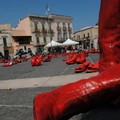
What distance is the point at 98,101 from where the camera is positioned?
1.74 m

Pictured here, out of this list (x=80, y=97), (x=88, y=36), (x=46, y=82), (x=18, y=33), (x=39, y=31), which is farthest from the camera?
(x=88, y=36)

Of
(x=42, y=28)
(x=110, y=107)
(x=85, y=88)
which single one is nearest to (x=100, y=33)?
(x=110, y=107)

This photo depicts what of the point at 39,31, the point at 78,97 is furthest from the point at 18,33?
the point at 78,97

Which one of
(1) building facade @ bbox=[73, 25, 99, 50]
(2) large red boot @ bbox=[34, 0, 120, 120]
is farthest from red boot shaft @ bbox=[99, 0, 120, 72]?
(1) building facade @ bbox=[73, 25, 99, 50]

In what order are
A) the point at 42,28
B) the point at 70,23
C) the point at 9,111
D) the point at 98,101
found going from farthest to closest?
1. the point at 70,23
2. the point at 42,28
3. the point at 9,111
4. the point at 98,101

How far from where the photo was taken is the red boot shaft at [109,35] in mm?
2830

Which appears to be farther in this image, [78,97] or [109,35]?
[109,35]

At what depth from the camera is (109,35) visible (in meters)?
3.00

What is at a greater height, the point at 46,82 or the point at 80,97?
the point at 80,97

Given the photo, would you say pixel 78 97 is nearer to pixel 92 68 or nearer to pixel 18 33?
pixel 92 68

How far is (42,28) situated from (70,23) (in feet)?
39.1

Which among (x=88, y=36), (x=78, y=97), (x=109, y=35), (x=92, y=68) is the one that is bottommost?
(x=92, y=68)

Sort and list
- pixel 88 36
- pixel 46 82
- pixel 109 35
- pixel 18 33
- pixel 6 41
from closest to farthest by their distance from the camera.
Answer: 1. pixel 109 35
2. pixel 46 82
3. pixel 6 41
4. pixel 18 33
5. pixel 88 36

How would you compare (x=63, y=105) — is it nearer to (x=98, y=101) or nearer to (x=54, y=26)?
(x=98, y=101)
